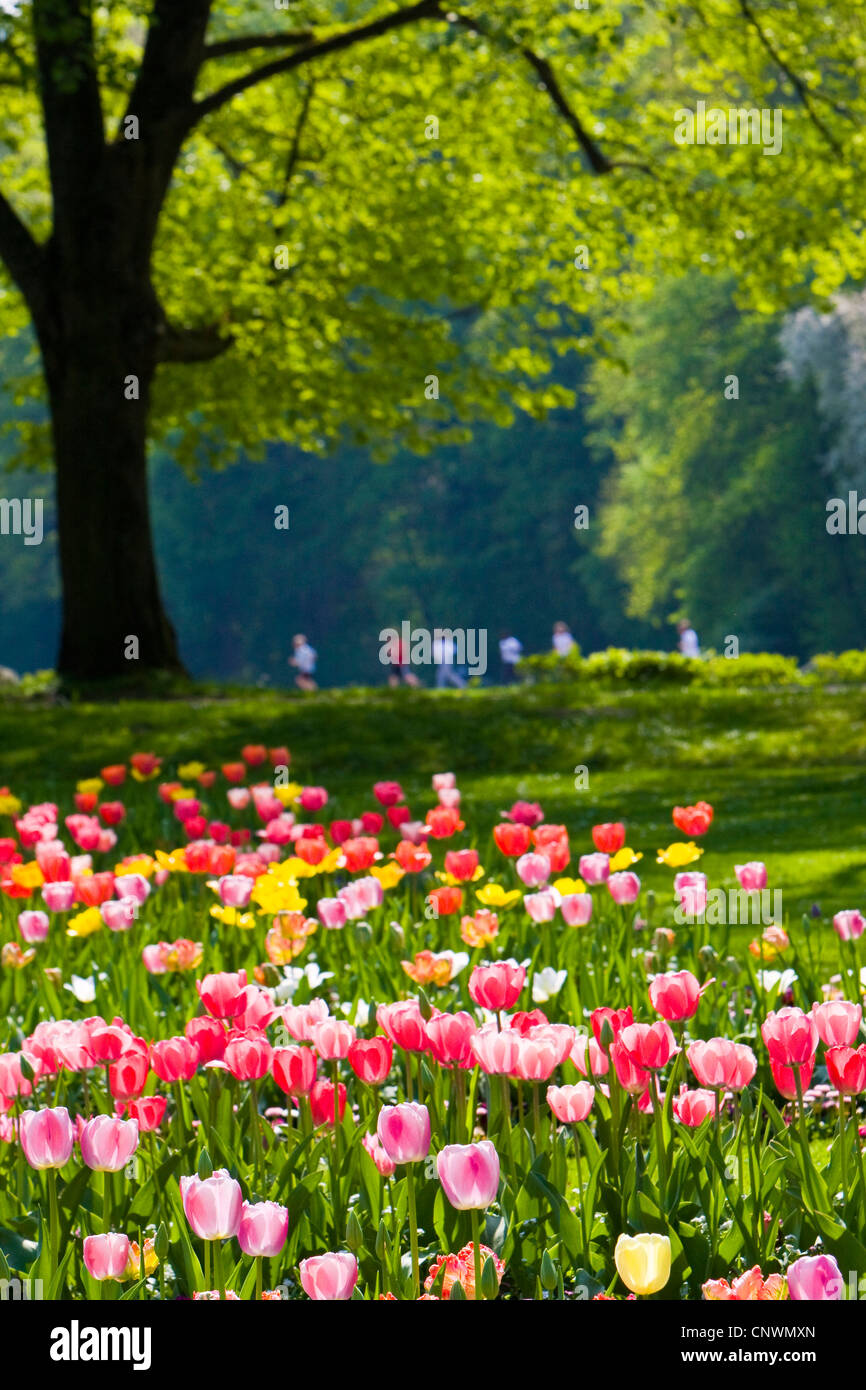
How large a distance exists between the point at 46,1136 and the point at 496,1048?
806 mm

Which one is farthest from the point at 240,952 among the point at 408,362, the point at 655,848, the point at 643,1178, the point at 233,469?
the point at 233,469

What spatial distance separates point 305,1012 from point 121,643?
44.4 feet

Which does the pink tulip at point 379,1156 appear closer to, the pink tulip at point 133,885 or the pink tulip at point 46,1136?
the pink tulip at point 46,1136

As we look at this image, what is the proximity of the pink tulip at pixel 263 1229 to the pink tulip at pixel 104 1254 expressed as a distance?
0.20 m

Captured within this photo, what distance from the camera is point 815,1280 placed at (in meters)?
2.22

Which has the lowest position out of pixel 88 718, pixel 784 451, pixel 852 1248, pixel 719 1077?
pixel 852 1248

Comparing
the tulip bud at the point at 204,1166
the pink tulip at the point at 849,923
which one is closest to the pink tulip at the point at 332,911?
the pink tulip at the point at 849,923

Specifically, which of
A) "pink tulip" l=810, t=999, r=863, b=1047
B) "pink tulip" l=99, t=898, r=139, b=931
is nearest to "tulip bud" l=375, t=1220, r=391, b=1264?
"pink tulip" l=810, t=999, r=863, b=1047

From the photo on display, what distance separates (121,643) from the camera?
54.1 ft

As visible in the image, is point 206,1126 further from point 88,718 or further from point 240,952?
point 88,718

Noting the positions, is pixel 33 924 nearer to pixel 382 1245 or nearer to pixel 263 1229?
pixel 382 1245

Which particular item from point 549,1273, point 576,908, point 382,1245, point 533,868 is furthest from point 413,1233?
point 533,868

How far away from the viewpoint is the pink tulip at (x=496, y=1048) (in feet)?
9.71

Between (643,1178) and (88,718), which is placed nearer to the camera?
(643,1178)
